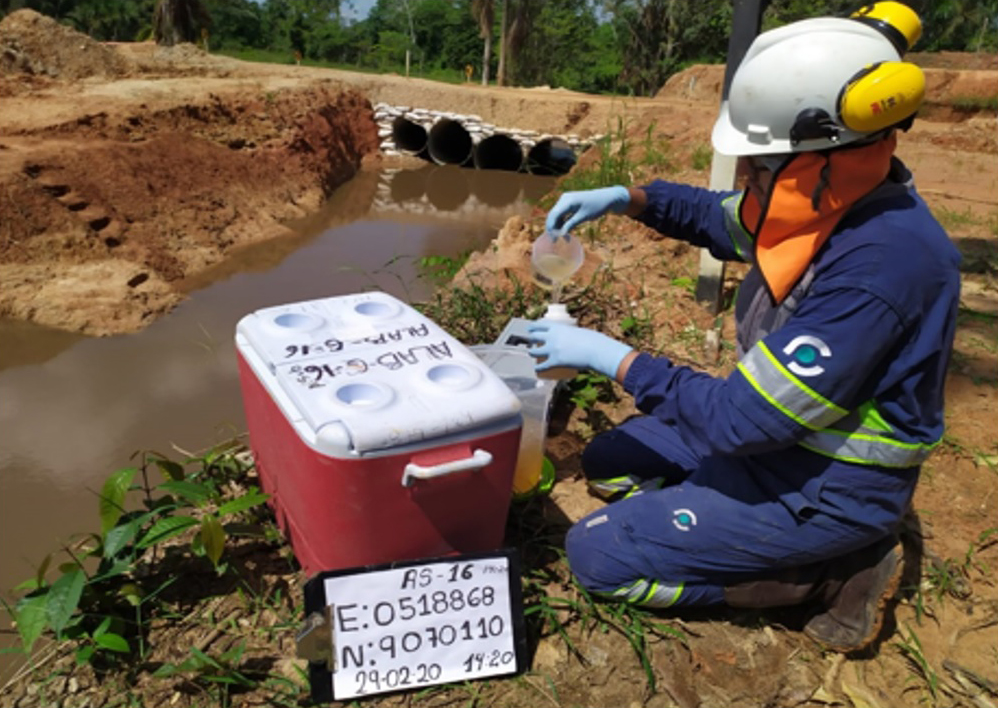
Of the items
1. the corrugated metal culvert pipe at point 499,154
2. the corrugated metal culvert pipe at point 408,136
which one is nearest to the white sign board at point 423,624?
the corrugated metal culvert pipe at point 499,154

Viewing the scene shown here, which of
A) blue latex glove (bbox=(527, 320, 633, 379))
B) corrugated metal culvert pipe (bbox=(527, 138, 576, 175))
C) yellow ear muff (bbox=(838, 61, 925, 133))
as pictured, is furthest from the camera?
corrugated metal culvert pipe (bbox=(527, 138, 576, 175))

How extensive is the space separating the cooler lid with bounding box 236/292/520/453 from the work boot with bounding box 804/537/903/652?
0.97m

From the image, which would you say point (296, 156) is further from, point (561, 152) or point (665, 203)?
point (665, 203)

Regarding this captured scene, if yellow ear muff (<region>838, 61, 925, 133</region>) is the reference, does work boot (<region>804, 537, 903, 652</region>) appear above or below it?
below

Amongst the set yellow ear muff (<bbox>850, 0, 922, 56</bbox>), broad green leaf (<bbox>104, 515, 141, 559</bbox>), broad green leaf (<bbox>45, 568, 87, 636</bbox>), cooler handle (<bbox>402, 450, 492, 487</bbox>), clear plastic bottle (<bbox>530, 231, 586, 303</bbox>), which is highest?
yellow ear muff (<bbox>850, 0, 922, 56</bbox>)

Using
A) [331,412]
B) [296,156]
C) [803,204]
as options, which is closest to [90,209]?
[296,156]

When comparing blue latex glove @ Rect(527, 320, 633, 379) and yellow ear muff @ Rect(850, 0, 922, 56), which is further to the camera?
blue latex glove @ Rect(527, 320, 633, 379)

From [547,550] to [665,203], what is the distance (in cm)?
111

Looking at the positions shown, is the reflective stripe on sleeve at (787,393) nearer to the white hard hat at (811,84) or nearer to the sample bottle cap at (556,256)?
→ the white hard hat at (811,84)

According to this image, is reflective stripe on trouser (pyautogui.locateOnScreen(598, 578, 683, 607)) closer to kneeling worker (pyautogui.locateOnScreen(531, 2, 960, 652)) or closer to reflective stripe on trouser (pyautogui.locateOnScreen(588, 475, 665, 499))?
kneeling worker (pyautogui.locateOnScreen(531, 2, 960, 652))

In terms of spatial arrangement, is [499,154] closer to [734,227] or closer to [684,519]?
[734,227]

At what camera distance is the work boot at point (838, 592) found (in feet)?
6.10

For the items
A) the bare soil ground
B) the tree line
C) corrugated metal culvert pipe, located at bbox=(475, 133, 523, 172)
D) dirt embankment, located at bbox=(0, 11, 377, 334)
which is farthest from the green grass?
dirt embankment, located at bbox=(0, 11, 377, 334)

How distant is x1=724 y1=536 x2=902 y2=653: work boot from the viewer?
186 cm
